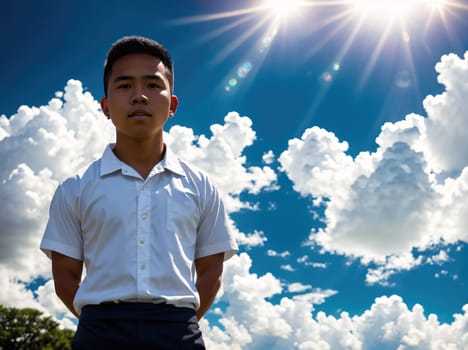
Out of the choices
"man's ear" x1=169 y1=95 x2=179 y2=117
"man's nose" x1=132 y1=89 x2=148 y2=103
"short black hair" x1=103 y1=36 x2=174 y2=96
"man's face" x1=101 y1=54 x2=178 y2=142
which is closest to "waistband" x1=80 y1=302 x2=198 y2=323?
"man's face" x1=101 y1=54 x2=178 y2=142

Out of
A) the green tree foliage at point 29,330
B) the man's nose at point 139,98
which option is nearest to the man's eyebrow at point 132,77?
the man's nose at point 139,98

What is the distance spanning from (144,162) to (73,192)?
0.52 meters

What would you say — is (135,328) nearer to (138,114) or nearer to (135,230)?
(135,230)

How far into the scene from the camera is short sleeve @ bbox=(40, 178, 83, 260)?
345 centimetres

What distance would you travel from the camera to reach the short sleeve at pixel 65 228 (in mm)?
3453

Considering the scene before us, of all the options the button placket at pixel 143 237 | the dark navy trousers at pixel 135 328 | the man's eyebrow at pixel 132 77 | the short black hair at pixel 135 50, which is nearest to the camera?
the dark navy trousers at pixel 135 328

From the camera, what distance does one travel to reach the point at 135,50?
3764mm

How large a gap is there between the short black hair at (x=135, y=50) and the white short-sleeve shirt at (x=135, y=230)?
60 centimetres

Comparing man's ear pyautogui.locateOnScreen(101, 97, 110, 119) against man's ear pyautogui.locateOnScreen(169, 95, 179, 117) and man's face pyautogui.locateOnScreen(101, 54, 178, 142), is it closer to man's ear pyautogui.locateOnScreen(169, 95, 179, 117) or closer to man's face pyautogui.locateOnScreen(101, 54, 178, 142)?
man's face pyautogui.locateOnScreen(101, 54, 178, 142)

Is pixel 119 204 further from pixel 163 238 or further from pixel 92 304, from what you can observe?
pixel 92 304

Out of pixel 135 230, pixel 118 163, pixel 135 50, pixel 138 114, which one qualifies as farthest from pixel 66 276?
pixel 135 50

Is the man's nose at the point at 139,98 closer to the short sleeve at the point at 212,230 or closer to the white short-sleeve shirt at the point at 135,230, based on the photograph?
the white short-sleeve shirt at the point at 135,230

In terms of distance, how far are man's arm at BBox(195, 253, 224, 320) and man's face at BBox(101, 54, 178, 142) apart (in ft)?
3.11

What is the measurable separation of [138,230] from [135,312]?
19.6 inches
